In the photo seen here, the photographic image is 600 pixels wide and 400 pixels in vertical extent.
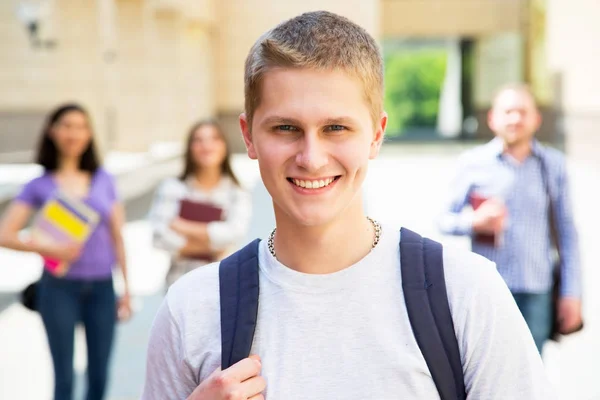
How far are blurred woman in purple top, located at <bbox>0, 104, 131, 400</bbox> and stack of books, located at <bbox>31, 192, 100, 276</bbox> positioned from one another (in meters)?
0.05

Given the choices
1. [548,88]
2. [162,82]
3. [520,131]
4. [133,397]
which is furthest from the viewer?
[548,88]

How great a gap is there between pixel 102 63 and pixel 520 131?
16238 millimetres

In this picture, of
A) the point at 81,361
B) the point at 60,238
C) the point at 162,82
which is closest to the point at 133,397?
the point at 81,361

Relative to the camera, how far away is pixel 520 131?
4.96m

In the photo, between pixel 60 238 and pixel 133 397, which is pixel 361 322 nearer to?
pixel 60 238

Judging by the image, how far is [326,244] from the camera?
1724mm

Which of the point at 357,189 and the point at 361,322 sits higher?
the point at 357,189

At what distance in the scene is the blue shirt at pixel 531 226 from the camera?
15.8ft

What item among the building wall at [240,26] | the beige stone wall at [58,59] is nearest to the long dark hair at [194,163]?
the beige stone wall at [58,59]

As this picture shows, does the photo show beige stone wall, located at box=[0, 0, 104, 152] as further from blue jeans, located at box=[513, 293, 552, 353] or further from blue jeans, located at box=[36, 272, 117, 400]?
blue jeans, located at box=[513, 293, 552, 353]

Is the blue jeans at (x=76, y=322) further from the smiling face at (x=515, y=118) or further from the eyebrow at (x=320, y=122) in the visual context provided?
the eyebrow at (x=320, y=122)

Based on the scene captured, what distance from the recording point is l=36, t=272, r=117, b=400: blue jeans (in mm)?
5020

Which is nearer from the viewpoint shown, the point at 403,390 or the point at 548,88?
the point at 403,390

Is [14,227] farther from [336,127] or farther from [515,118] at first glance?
[336,127]
